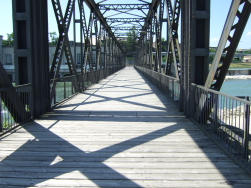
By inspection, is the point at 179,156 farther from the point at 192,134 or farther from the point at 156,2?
the point at 156,2

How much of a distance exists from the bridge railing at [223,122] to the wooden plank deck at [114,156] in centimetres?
15

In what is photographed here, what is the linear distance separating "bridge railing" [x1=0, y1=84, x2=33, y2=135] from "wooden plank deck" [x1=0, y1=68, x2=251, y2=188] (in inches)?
10.1

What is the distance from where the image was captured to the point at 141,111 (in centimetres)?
830

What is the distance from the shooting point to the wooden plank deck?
11.2ft

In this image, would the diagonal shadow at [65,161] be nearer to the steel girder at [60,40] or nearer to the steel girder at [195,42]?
the steel girder at [195,42]

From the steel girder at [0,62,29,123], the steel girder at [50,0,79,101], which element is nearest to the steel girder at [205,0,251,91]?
the steel girder at [0,62,29,123]

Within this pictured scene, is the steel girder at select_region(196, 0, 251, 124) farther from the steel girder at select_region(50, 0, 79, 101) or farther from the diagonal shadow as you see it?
the steel girder at select_region(50, 0, 79, 101)

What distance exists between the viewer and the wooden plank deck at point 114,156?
343cm

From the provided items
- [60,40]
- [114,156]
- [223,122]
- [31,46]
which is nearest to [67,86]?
[60,40]

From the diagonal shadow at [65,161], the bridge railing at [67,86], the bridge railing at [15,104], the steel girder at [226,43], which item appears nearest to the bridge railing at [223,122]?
the steel girder at [226,43]

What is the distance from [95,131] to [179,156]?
2.13m

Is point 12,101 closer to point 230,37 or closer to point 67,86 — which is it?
point 230,37

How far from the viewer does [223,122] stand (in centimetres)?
479

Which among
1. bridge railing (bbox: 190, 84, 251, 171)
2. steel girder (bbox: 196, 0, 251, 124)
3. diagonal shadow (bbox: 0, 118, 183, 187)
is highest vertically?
steel girder (bbox: 196, 0, 251, 124)
